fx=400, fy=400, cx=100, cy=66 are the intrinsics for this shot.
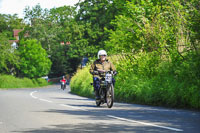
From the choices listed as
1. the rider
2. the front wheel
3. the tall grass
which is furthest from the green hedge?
the tall grass

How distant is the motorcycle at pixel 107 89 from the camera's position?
13312 mm

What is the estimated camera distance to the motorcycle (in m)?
13.3

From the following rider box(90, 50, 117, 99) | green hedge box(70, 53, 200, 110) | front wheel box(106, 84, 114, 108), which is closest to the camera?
green hedge box(70, 53, 200, 110)

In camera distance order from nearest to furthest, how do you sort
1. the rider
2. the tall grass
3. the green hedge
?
1. the green hedge
2. the rider
3. the tall grass

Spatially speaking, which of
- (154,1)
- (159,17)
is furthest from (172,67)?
(154,1)

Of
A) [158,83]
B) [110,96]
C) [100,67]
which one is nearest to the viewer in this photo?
[110,96]

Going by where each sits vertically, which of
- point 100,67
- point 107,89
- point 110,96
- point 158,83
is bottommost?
point 110,96

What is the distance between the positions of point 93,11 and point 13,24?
62799mm

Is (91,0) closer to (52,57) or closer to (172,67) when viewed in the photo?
(52,57)

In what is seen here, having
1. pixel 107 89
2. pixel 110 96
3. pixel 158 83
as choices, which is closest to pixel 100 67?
pixel 107 89

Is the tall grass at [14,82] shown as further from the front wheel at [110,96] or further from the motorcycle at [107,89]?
the front wheel at [110,96]

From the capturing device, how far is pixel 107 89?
13.5 m

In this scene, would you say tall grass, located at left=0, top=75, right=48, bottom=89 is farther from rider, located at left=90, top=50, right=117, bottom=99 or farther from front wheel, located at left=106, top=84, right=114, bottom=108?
front wheel, located at left=106, top=84, right=114, bottom=108

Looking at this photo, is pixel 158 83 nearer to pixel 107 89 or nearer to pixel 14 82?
pixel 107 89
